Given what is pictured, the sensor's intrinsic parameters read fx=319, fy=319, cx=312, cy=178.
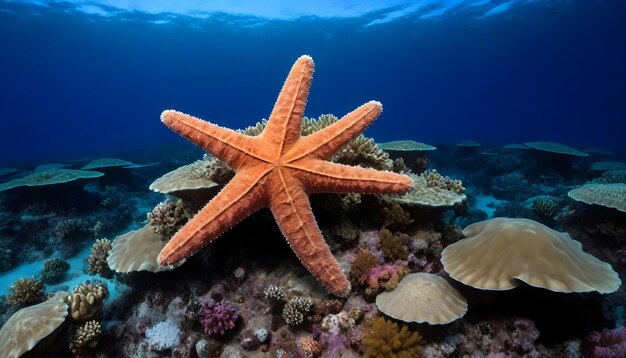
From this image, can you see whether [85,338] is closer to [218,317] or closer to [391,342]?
[218,317]

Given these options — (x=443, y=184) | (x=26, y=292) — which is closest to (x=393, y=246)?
(x=443, y=184)

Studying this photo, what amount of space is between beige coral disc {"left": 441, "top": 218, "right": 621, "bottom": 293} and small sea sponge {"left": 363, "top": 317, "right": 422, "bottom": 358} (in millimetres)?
1040

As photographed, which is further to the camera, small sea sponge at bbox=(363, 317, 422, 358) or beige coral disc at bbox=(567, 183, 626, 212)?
beige coral disc at bbox=(567, 183, 626, 212)

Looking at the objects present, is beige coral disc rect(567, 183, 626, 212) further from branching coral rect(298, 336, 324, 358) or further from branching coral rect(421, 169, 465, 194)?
branching coral rect(298, 336, 324, 358)

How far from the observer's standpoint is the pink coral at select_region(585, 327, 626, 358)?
13.1 feet

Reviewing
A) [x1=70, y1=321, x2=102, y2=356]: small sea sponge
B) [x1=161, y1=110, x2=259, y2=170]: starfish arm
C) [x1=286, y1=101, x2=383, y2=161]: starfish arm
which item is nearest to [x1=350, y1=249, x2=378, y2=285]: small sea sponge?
[x1=286, y1=101, x2=383, y2=161]: starfish arm

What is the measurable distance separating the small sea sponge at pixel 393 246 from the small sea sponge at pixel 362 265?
32 cm

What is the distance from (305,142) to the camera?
4.81 m

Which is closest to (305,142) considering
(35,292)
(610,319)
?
(610,319)

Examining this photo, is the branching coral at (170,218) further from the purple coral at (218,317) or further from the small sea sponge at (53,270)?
the small sea sponge at (53,270)

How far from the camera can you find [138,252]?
594 centimetres

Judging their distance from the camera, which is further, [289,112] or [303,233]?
[289,112]

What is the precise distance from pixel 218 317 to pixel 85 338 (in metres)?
2.57

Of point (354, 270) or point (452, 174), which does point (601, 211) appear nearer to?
point (354, 270)
